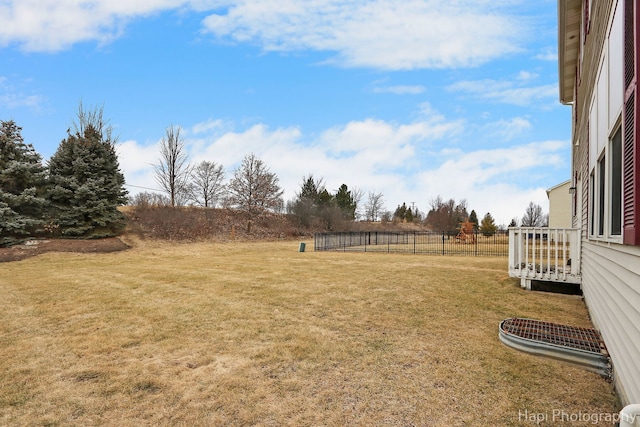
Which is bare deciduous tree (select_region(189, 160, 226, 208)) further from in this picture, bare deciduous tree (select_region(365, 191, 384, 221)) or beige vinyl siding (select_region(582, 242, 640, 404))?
beige vinyl siding (select_region(582, 242, 640, 404))

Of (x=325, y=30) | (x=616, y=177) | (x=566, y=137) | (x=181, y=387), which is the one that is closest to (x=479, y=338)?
(x=616, y=177)

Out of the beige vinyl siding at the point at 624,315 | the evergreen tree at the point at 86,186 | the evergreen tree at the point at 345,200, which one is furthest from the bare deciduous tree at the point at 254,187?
the beige vinyl siding at the point at 624,315

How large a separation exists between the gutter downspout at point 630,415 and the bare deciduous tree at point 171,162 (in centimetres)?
2761

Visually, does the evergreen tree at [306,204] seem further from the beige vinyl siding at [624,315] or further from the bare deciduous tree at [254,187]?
Result: the beige vinyl siding at [624,315]

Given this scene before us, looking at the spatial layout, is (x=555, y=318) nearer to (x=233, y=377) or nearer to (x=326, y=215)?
(x=233, y=377)

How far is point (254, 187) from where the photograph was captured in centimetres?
2567

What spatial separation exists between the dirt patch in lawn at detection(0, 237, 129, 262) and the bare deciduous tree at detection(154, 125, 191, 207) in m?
10.3

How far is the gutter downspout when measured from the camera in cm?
143

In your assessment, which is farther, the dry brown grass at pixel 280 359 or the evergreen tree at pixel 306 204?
the evergreen tree at pixel 306 204

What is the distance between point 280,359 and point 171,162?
26585 millimetres

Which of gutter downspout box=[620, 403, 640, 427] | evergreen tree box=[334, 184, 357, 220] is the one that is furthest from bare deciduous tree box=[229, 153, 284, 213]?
gutter downspout box=[620, 403, 640, 427]

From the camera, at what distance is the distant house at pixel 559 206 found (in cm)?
1961

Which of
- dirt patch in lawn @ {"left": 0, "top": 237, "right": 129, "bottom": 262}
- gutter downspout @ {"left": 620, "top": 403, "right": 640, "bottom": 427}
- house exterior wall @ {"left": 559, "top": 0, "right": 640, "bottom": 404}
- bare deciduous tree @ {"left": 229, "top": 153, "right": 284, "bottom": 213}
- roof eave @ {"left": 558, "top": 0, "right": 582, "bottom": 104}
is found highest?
roof eave @ {"left": 558, "top": 0, "right": 582, "bottom": 104}

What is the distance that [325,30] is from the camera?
999cm
